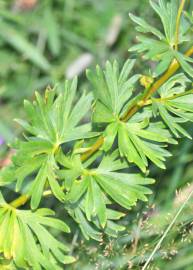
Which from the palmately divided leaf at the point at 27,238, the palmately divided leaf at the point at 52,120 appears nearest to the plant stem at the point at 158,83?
the palmately divided leaf at the point at 52,120

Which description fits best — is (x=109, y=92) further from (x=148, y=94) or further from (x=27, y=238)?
(x=27, y=238)

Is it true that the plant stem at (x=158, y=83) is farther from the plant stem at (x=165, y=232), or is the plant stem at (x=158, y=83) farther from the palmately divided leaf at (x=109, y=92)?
the plant stem at (x=165, y=232)

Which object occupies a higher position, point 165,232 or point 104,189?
point 104,189

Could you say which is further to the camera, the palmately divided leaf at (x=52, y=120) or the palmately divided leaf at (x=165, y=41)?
the palmately divided leaf at (x=52, y=120)

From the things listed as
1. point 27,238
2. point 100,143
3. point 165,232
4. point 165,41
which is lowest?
point 165,232

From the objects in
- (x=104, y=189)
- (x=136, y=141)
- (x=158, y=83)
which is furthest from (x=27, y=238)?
(x=158, y=83)

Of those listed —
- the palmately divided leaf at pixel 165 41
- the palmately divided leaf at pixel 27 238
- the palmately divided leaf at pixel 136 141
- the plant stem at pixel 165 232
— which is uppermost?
the palmately divided leaf at pixel 165 41

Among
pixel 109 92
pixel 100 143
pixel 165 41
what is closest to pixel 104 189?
pixel 100 143

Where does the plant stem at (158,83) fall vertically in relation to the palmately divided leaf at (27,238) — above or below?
above

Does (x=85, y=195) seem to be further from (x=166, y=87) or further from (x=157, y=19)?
(x=157, y=19)
